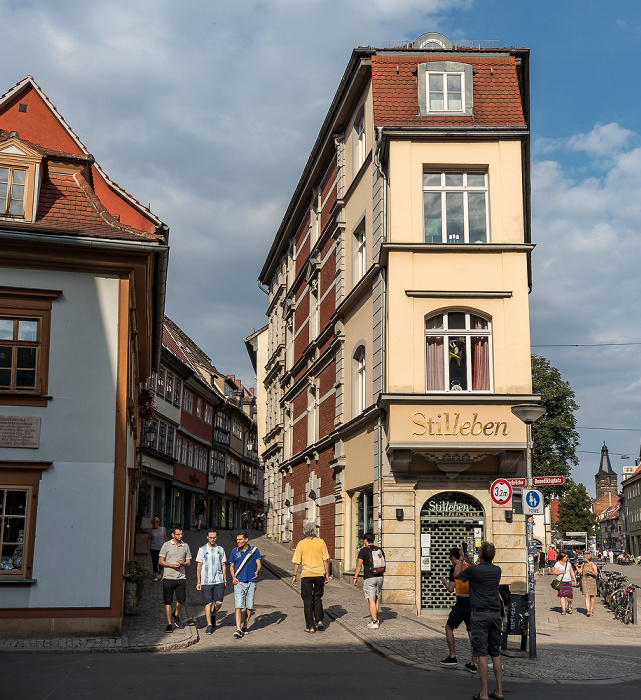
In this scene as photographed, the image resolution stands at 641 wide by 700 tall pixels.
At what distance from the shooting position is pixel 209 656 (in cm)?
1293

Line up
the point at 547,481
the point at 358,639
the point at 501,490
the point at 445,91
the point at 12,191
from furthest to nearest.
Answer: the point at 445,91
the point at 12,191
the point at 501,490
the point at 358,639
the point at 547,481

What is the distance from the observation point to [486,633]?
10.3 meters

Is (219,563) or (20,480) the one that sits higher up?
(20,480)

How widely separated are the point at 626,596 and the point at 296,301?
2041 cm

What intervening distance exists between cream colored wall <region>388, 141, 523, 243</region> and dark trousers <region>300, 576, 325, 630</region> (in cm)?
886

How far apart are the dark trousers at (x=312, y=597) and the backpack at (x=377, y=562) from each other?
1.22m

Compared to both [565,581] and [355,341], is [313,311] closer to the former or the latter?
[355,341]

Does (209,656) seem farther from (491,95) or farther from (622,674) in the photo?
(491,95)

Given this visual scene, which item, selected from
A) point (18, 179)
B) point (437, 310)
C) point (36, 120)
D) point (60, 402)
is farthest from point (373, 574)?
point (36, 120)

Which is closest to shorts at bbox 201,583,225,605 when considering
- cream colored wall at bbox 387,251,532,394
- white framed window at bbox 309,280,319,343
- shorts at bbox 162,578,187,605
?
shorts at bbox 162,578,187,605

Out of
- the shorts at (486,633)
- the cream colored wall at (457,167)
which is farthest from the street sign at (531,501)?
the cream colored wall at (457,167)

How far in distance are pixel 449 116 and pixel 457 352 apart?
619 cm

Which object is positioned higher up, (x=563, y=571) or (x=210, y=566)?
(x=210, y=566)

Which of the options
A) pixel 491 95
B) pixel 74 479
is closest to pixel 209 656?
pixel 74 479
